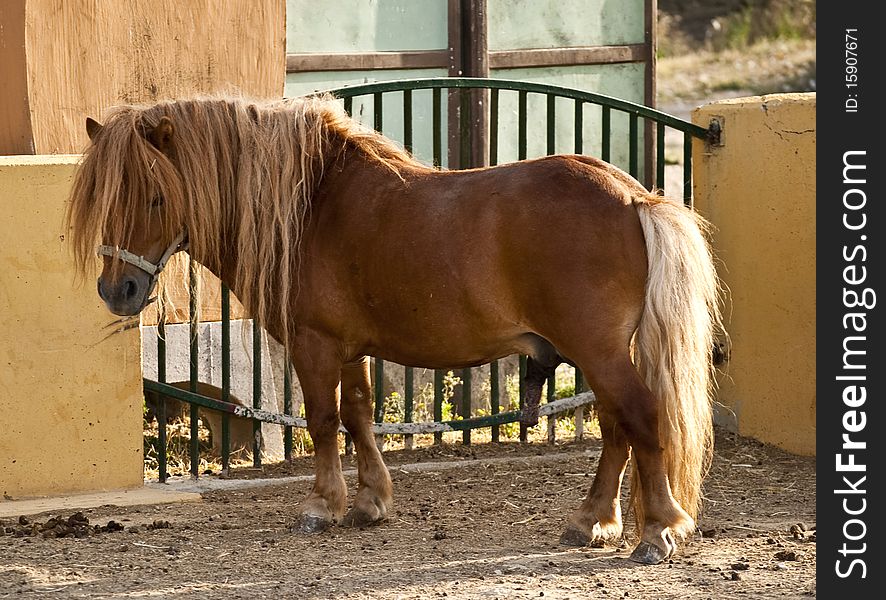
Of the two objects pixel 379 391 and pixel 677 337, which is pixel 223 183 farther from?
pixel 379 391

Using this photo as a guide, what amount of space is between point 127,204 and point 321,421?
1056 millimetres

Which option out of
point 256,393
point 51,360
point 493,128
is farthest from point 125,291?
point 493,128

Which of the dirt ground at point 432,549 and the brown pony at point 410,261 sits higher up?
the brown pony at point 410,261

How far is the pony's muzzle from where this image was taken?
4.37m

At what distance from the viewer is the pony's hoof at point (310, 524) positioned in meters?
4.68

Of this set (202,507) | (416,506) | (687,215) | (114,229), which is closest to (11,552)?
(202,507)

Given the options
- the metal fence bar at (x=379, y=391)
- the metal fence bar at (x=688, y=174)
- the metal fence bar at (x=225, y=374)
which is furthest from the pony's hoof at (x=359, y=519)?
the metal fence bar at (x=688, y=174)

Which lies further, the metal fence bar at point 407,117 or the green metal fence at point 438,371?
the metal fence bar at point 407,117

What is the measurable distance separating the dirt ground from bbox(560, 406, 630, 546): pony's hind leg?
0.05m

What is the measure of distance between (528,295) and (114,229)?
4.70 feet

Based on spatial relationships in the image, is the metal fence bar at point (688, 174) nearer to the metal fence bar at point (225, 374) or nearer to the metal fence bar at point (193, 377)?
the metal fence bar at point (225, 374)

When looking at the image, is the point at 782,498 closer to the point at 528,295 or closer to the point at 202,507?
the point at 528,295

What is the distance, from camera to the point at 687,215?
Result: 13.8ft

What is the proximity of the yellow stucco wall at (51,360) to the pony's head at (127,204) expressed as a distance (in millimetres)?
724
